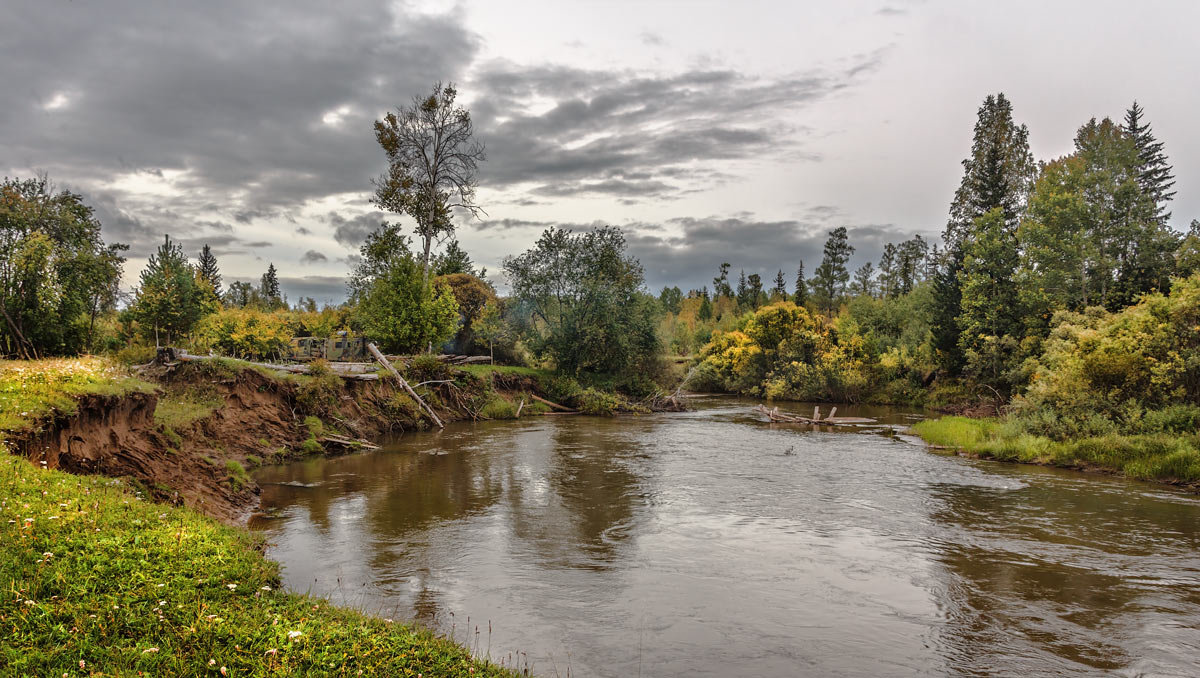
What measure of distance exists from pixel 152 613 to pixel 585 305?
35.0m

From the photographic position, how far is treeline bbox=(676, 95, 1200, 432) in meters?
29.5

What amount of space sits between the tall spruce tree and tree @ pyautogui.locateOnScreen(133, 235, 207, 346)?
42.6 meters

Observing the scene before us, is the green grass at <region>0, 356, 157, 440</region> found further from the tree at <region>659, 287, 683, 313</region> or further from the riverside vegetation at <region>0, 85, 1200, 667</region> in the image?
the tree at <region>659, 287, 683, 313</region>

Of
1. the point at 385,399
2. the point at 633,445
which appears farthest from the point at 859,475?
the point at 385,399

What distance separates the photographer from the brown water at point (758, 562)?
7.74 m

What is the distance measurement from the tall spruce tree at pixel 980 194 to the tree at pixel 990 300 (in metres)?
2.19

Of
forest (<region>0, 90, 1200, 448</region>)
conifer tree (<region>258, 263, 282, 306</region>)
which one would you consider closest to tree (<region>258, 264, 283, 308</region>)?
conifer tree (<region>258, 263, 282, 306</region>)

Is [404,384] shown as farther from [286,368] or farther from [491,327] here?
[491,327]

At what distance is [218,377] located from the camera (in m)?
19.5

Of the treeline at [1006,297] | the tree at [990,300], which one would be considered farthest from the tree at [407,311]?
the tree at [990,300]

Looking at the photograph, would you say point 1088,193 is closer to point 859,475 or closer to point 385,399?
point 859,475

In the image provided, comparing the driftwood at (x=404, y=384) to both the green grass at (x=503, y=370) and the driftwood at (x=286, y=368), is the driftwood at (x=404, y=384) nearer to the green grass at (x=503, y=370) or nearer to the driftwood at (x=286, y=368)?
the driftwood at (x=286, y=368)

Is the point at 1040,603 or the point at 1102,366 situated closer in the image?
the point at 1040,603

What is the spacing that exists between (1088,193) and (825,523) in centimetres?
3037
